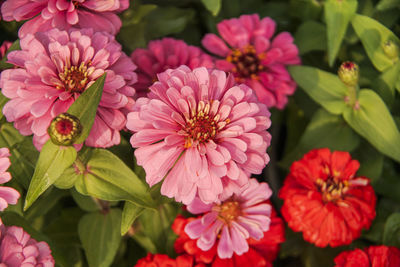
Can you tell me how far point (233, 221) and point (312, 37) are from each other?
1.88 ft

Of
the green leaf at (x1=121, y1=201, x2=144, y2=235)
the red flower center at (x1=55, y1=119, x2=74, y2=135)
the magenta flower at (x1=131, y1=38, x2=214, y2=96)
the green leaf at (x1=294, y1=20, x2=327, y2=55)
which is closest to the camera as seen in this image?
the red flower center at (x1=55, y1=119, x2=74, y2=135)

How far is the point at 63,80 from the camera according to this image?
793 millimetres

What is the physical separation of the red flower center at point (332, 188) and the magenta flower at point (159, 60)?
0.37 m

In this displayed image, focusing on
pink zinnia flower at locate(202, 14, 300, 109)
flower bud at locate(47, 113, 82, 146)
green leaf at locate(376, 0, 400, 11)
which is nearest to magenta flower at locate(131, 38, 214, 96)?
pink zinnia flower at locate(202, 14, 300, 109)

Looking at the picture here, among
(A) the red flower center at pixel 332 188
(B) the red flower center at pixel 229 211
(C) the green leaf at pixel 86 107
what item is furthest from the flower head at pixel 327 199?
(C) the green leaf at pixel 86 107

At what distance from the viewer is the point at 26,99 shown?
30.2 inches

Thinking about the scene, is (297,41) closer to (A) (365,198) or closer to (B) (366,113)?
(B) (366,113)

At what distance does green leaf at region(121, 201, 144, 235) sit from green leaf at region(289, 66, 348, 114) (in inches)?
19.5

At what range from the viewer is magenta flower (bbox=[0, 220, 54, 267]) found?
29.0 inches

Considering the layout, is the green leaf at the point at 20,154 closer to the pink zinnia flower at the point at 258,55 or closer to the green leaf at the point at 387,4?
the pink zinnia flower at the point at 258,55

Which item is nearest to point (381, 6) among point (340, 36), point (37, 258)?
point (340, 36)

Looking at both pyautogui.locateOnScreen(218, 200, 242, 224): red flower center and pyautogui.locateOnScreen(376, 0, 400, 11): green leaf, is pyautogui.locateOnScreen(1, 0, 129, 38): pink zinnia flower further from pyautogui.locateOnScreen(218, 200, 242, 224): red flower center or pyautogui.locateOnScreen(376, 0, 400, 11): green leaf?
pyautogui.locateOnScreen(376, 0, 400, 11): green leaf

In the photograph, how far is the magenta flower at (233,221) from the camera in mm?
896

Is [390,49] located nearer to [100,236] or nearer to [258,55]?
[258,55]
